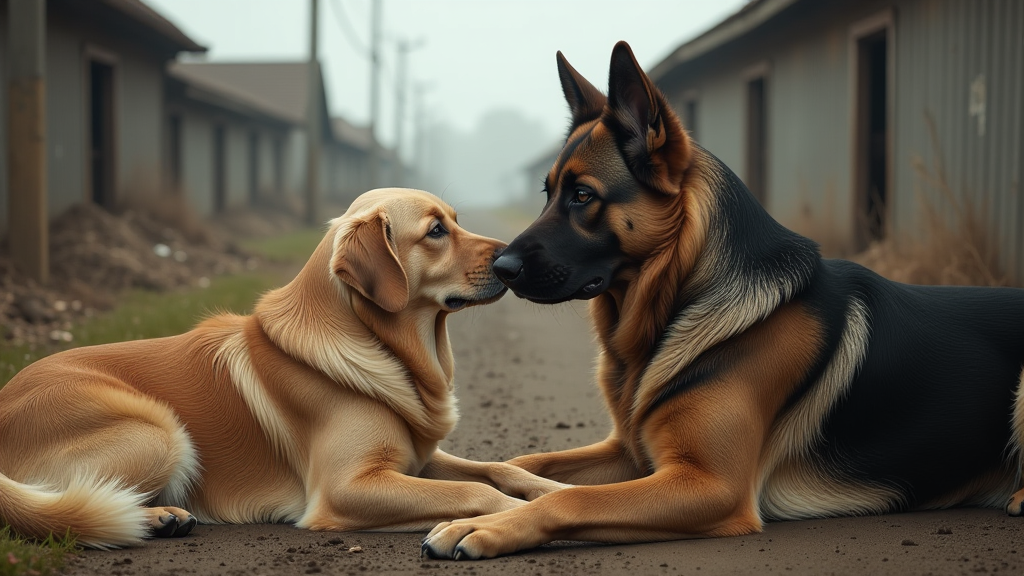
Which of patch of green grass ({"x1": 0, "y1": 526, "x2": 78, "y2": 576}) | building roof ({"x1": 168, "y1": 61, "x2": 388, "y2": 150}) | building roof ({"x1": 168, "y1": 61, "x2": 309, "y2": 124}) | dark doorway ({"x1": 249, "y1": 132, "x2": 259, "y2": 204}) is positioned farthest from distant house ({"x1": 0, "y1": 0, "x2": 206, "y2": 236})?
building roof ({"x1": 168, "y1": 61, "x2": 309, "y2": 124})

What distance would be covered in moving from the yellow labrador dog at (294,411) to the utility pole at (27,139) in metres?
7.06

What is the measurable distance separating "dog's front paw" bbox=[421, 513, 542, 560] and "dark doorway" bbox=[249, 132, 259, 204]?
3053 cm

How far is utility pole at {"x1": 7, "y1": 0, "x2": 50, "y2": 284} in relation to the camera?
411 inches

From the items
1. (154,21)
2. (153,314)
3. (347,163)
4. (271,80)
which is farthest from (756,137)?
(347,163)

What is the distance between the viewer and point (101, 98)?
1816cm

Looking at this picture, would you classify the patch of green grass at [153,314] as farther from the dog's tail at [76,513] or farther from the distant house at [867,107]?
the distant house at [867,107]

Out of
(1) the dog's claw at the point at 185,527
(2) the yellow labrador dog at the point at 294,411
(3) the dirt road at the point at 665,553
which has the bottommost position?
(1) the dog's claw at the point at 185,527

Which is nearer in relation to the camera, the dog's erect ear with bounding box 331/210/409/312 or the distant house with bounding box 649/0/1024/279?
the dog's erect ear with bounding box 331/210/409/312

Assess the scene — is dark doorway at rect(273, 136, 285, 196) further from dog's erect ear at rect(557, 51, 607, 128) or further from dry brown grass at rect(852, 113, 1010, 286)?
dog's erect ear at rect(557, 51, 607, 128)

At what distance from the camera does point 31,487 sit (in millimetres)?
3820

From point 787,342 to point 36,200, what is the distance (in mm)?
9381

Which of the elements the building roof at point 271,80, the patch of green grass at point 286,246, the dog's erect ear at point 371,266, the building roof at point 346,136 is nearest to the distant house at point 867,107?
the dog's erect ear at point 371,266

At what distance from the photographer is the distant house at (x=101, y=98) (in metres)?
14.7

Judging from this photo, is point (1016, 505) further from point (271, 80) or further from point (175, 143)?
point (271, 80)
